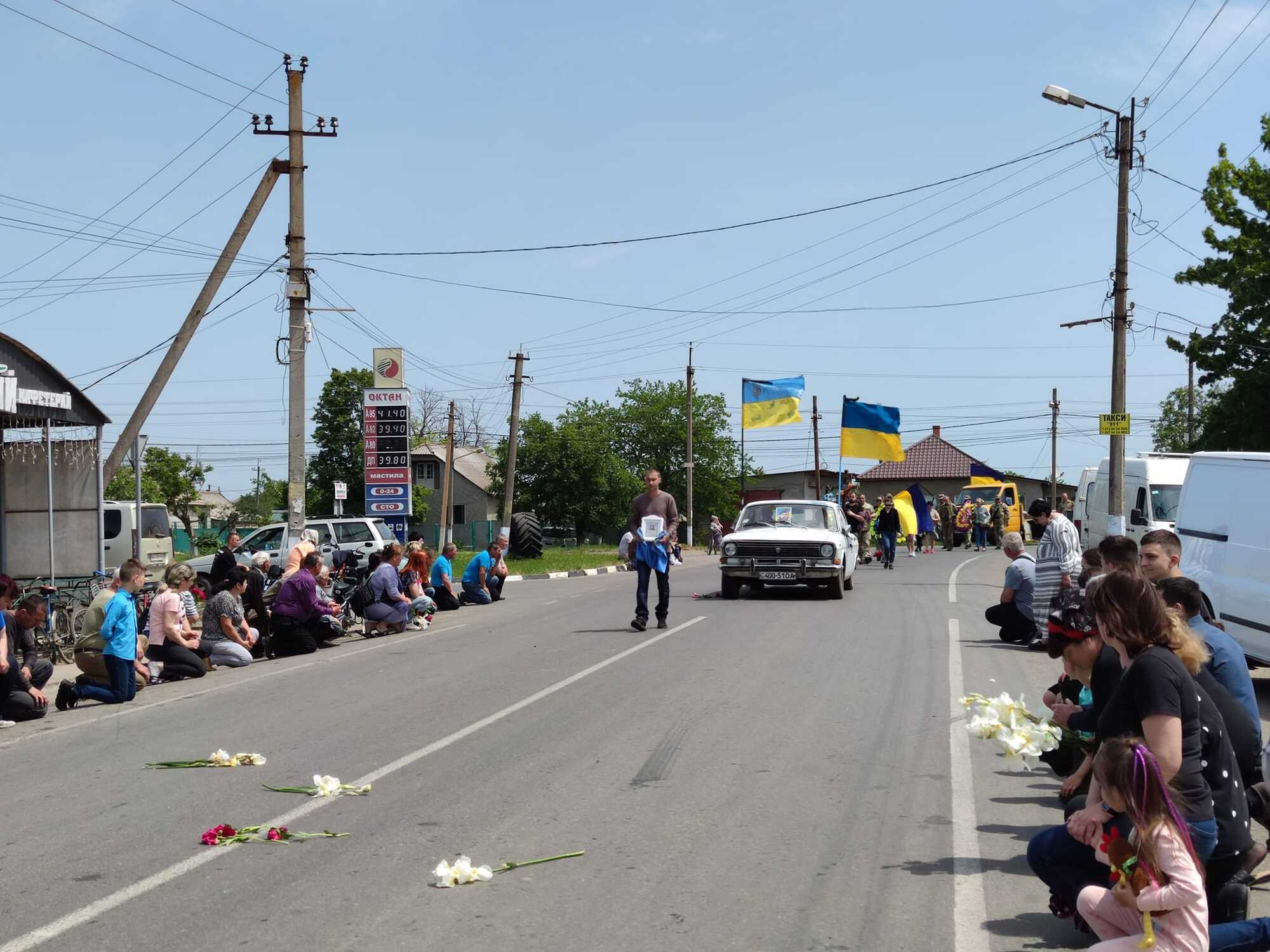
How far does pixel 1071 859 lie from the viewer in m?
4.77

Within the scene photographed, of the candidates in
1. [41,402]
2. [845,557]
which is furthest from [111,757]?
[845,557]

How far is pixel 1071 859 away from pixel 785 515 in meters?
16.7

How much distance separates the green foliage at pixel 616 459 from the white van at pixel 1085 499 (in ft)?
145

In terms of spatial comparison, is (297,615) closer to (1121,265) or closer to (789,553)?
(789,553)

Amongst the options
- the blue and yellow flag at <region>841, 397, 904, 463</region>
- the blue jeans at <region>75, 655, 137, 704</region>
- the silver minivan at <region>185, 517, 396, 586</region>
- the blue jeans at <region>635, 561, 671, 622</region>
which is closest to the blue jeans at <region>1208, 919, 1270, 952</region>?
the blue jeans at <region>75, 655, 137, 704</region>

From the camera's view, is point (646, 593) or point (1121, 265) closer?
point (646, 593)

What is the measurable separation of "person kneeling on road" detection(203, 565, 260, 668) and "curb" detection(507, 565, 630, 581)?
16.4 m

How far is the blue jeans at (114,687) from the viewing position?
11661 mm

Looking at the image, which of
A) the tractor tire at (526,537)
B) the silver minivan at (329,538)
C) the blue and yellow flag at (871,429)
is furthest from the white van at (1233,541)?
the tractor tire at (526,537)

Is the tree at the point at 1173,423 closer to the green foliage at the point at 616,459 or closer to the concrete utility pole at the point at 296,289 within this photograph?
the green foliage at the point at 616,459

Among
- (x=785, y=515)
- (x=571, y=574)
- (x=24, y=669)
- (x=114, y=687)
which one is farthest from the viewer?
(x=571, y=574)

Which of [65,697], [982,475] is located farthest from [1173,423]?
[65,697]

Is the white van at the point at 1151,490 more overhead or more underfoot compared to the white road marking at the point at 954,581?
more overhead

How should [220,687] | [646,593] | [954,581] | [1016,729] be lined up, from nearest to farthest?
1. [1016,729]
2. [220,687]
3. [646,593]
4. [954,581]
